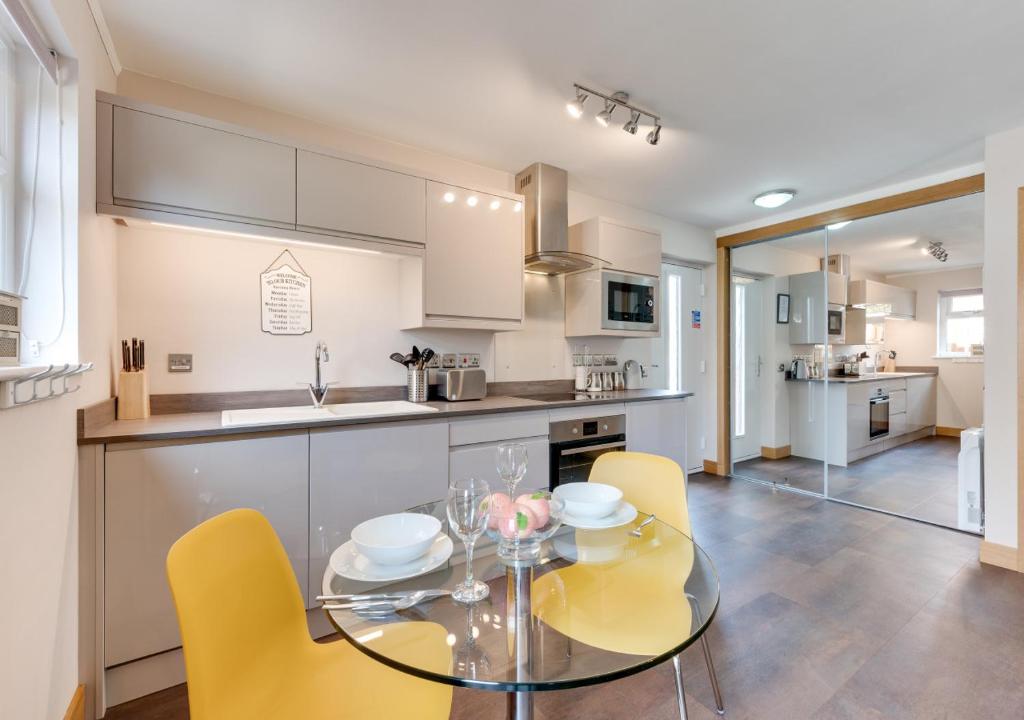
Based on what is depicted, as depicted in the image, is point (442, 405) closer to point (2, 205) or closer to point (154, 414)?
point (154, 414)

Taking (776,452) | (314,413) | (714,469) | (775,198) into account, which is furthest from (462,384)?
(776,452)

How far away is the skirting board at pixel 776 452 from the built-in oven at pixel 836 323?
4.11 feet

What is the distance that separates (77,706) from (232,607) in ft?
3.60

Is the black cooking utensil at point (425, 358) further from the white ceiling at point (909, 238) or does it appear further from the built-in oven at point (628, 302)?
the white ceiling at point (909, 238)

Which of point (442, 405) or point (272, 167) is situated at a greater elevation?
point (272, 167)

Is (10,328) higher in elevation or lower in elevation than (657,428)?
higher

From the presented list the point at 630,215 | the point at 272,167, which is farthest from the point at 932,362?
the point at 272,167

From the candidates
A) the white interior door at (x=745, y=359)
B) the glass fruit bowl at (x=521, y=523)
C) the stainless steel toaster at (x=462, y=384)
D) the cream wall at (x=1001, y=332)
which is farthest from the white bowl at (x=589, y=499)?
the white interior door at (x=745, y=359)

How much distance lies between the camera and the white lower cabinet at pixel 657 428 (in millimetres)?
3139

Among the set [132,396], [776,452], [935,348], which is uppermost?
[935,348]

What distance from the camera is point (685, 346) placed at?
177 inches

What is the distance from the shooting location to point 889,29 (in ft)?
5.81

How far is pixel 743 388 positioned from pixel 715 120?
9.82 feet

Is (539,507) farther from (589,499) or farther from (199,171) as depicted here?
(199,171)
